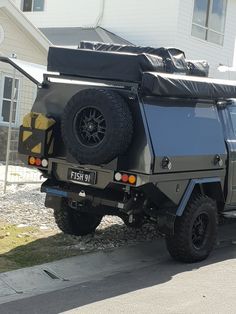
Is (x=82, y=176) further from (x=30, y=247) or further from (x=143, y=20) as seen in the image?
(x=143, y=20)

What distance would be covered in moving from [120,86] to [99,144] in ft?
2.41

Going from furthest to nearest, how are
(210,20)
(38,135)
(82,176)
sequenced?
1. (210,20)
2. (38,135)
3. (82,176)

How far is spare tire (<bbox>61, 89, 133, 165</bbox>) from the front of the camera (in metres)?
5.96

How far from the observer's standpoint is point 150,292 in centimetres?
558

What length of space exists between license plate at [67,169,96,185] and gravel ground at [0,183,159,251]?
1060 millimetres

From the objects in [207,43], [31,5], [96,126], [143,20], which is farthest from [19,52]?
[96,126]

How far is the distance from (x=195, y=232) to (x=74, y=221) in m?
1.66

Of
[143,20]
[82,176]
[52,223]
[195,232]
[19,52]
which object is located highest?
[143,20]

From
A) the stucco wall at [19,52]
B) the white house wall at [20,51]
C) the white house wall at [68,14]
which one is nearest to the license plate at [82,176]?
the stucco wall at [19,52]

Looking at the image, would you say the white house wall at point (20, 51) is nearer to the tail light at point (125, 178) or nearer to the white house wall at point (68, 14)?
the white house wall at point (68, 14)

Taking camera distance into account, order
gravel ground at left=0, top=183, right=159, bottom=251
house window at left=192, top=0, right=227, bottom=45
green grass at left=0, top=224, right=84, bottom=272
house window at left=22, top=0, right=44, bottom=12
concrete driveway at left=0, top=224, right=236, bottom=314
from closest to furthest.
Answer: concrete driveway at left=0, top=224, right=236, bottom=314, green grass at left=0, top=224, right=84, bottom=272, gravel ground at left=0, top=183, right=159, bottom=251, house window at left=192, top=0, right=227, bottom=45, house window at left=22, top=0, right=44, bottom=12

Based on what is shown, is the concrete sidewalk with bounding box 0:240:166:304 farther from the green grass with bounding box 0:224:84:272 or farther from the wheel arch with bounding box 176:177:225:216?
the wheel arch with bounding box 176:177:225:216

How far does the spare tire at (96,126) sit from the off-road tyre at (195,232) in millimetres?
1205

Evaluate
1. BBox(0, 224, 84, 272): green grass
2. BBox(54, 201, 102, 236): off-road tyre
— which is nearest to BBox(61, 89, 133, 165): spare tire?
BBox(54, 201, 102, 236): off-road tyre
